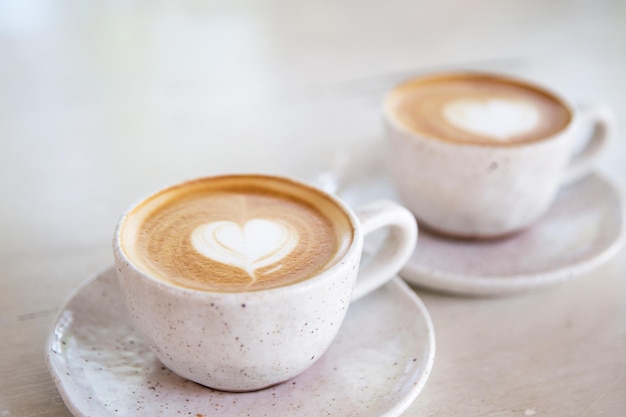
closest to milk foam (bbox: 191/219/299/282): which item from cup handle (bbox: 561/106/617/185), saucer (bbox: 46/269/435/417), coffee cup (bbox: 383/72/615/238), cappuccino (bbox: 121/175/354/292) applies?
cappuccino (bbox: 121/175/354/292)

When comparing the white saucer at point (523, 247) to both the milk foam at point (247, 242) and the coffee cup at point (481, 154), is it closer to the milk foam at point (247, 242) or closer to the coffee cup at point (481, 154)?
the coffee cup at point (481, 154)

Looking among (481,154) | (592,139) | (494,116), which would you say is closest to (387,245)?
(481,154)

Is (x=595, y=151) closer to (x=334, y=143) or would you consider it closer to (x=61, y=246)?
(x=334, y=143)

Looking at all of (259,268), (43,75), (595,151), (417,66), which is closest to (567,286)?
(595,151)

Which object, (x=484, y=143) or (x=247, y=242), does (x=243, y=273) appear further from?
(x=484, y=143)

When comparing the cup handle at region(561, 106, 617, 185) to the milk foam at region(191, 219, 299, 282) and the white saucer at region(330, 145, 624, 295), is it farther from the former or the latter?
the milk foam at region(191, 219, 299, 282)

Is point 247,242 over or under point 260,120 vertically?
over
